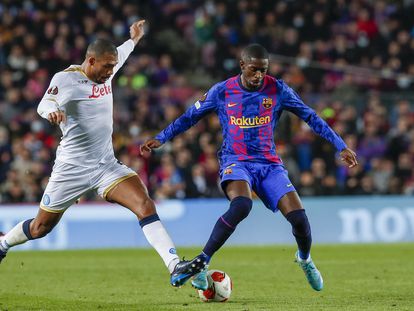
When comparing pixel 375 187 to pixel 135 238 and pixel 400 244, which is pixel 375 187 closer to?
pixel 400 244

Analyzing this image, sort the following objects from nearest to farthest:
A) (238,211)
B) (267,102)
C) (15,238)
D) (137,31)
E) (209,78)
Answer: (238,211)
(267,102)
(15,238)
(137,31)
(209,78)

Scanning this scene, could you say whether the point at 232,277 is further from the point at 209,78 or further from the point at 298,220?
the point at 209,78

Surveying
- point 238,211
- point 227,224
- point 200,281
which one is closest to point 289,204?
point 238,211

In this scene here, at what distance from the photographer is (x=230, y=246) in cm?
1898

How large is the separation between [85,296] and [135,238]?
30.6ft

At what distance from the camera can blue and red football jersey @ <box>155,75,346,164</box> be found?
957cm

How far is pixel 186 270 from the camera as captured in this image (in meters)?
8.74

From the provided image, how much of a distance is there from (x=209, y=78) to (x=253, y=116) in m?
13.2

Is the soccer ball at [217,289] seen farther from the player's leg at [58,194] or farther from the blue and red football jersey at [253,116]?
the player's leg at [58,194]

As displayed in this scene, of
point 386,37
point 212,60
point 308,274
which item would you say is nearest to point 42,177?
point 212,60

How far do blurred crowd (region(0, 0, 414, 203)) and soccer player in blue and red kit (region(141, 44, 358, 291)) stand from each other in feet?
31.4

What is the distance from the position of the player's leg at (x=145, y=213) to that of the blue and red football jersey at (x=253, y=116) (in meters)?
0.64

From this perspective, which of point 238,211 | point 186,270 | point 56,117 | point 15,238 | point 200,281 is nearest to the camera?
point 56,117

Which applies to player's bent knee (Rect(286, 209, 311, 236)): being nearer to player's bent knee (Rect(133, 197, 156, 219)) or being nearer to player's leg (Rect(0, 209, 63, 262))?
player's bent knee (Rect(133, 197, 156, 219))
